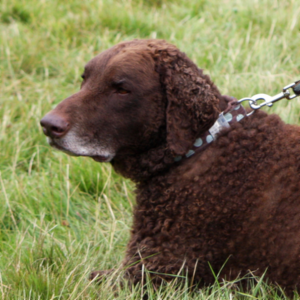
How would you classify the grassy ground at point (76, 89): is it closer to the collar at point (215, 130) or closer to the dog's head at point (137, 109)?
the dog's head at point (137, 109)

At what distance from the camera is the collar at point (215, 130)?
2771 millimetres

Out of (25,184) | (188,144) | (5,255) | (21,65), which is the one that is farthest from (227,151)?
(21,65)

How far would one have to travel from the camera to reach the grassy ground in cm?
264

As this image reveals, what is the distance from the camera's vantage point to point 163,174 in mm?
2840

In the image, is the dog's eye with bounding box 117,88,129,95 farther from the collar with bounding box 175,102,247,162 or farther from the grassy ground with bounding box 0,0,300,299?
the grassy ground with bounding box 0,0,300,299

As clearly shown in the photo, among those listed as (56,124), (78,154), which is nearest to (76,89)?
(78,154)

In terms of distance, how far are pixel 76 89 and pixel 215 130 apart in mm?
2696

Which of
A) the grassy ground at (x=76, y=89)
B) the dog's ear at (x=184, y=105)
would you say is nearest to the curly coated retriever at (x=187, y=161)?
the dog's ear at (x=184, y=105)

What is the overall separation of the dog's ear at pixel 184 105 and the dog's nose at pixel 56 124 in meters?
0.58

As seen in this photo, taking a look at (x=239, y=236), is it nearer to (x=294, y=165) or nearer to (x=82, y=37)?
(x=294, y=165)

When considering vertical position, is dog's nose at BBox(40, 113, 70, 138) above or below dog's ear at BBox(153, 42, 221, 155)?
below

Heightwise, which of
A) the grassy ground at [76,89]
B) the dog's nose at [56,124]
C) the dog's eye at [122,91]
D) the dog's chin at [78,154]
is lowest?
the grassy ground at [76,89]

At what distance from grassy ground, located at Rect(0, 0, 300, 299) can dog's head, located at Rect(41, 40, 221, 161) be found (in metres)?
0.60

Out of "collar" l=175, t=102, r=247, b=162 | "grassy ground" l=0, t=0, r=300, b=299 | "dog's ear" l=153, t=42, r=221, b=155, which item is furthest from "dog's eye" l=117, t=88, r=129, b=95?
"grassy ground" l=0, t=0, r=300, b=299
